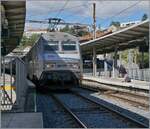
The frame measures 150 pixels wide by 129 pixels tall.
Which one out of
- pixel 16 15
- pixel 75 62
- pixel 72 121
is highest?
pixel 16 15

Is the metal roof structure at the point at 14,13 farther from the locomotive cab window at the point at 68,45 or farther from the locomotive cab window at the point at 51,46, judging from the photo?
the locomotive cab window at the point at 68,45

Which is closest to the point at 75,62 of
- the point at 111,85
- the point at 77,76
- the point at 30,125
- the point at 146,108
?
the point at 77,76

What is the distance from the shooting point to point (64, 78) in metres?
23.1

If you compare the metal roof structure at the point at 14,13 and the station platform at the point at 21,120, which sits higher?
the metal roof structure at the point at 14,13

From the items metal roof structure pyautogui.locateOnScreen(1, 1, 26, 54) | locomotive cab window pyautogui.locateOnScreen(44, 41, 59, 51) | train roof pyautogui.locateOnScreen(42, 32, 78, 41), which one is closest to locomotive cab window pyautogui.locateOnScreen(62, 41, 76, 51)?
train roof pyautogui.locateOnScreen(42, 32, 78, 41)

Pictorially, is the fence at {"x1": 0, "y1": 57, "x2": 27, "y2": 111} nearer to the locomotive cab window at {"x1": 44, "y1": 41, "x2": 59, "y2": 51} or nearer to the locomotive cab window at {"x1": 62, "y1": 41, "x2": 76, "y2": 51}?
the locomotive cab window at {"x1": 44, "y1": 41, "x2": 59, "y2": 51}

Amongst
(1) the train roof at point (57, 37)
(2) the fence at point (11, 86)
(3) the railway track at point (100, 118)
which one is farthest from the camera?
(1) the train roof at point (57, 37)

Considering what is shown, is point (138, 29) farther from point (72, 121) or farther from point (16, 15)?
point (72, 121)

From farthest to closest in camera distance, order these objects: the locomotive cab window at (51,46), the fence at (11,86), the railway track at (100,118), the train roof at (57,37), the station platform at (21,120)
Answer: the train roof at (57,37)
the locomotive cab window at (51,46)
the fence at (11,86)
the railway track at (100,118)
the station platform at (21,120)

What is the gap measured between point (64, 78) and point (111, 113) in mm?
9054

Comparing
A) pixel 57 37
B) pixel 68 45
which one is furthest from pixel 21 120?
pixel 57 37

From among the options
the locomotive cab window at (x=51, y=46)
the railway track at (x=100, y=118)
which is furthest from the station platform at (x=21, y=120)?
the locomotive cab window at (x=51, y=46)

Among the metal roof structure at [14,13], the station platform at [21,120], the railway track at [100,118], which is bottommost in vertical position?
the railway track at [100,118]

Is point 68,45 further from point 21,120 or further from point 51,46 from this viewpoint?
point 21,120
